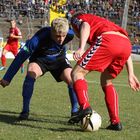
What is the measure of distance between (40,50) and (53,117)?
3.94 ft

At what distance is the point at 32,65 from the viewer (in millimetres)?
8172

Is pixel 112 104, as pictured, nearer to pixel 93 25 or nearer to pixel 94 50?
pixel 94 50

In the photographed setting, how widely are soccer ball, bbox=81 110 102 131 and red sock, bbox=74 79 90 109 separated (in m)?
0.16

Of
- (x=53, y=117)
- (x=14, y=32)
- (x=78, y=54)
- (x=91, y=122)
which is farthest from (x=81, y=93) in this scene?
(x=14, y=32)

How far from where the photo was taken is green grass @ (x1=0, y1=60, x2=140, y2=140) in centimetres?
668

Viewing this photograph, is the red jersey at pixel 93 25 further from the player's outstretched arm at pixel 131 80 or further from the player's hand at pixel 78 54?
the player's outstretched arm at pixel 131 80

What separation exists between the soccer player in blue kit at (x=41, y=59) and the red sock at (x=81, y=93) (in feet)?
3.37

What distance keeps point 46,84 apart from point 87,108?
8.93 metres

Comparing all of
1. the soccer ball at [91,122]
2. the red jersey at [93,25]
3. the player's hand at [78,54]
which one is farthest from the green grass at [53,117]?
the red jersey at [93,25]

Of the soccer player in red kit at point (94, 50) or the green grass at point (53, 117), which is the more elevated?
the soccer player in red kit at point (94, 50)

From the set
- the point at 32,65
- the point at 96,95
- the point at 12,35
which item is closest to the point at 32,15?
the point at 12,35

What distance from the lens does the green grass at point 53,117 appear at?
6.68 metres

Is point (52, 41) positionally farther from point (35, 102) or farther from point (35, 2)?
point (35, 2)

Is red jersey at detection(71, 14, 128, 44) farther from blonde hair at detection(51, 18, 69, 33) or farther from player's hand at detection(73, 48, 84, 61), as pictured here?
player's hand at detection(73, 48, 84, 61)
